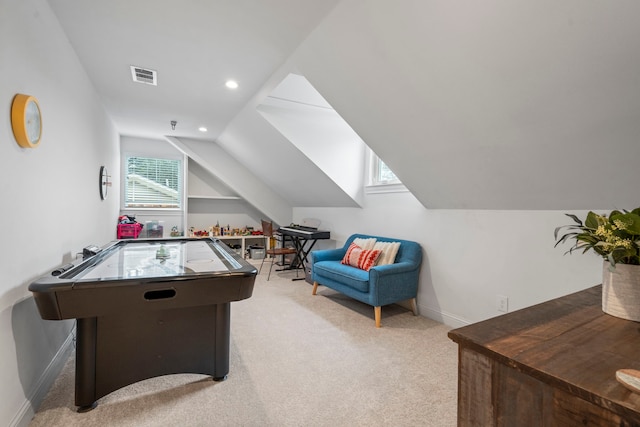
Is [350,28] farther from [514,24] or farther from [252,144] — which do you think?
[252,144]

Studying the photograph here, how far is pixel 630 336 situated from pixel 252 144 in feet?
14.8

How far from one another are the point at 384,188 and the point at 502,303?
184cm

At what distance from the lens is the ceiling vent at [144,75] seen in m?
2.89

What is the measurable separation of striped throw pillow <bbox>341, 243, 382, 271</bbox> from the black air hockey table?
1679 millimetres

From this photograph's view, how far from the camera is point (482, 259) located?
2777mm

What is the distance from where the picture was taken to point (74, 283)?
1.51 m

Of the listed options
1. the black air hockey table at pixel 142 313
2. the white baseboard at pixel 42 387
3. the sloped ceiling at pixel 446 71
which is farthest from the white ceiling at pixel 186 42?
the white baseboard at pixel 42 387

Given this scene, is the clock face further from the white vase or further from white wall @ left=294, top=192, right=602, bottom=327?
white wall @ left=294, top=192, right=602, bottom=327

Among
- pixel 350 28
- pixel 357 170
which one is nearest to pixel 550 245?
pixel 350 28

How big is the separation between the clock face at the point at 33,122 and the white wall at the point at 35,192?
0.08m

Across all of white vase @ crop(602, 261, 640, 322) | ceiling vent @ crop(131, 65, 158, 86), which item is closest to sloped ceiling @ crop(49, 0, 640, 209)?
ceiling vent @ crop(131, 65, 158, 86)

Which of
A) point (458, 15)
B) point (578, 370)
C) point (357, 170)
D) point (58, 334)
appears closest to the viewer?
point (578, 370)

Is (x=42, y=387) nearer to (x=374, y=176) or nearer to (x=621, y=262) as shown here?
(x=621, y=262)

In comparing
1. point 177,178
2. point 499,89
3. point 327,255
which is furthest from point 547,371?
point 177,178
